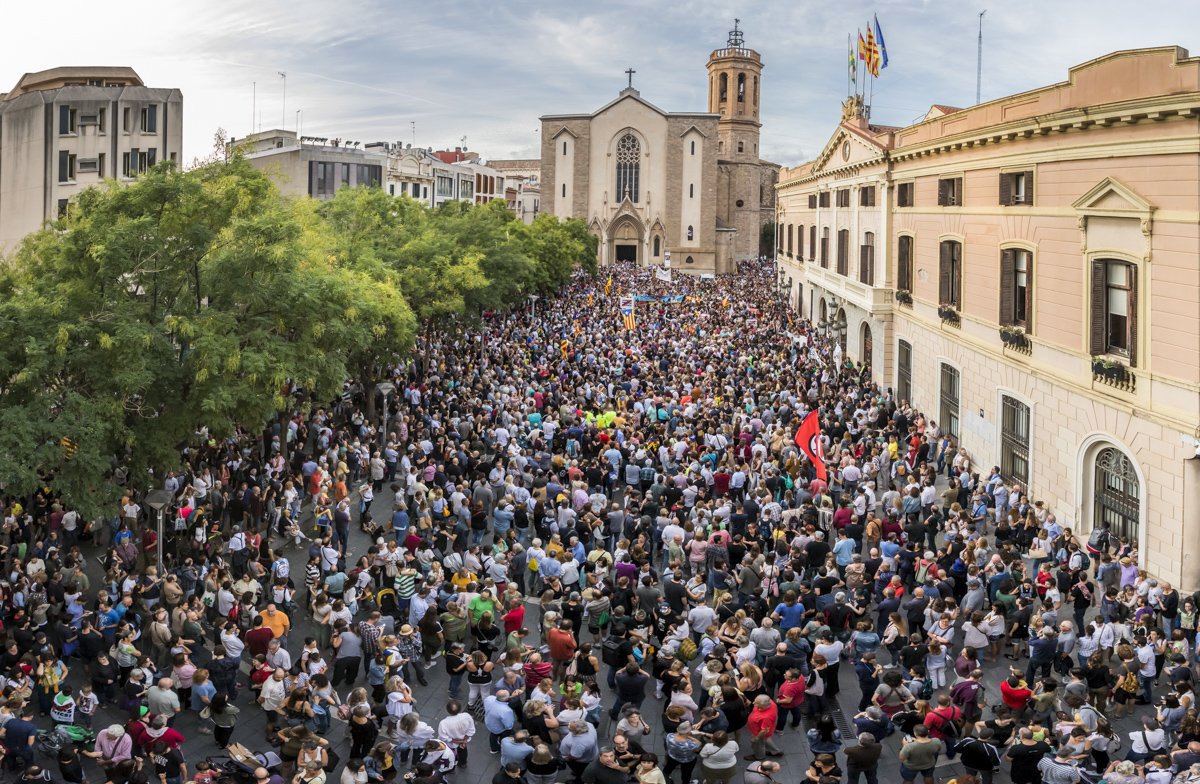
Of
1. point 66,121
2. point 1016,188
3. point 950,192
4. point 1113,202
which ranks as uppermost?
point 66,121

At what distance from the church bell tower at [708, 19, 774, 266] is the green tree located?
314 feet

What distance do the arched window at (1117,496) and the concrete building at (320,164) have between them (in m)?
45.8

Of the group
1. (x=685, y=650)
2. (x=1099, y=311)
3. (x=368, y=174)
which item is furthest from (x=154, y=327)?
(x=368, y=174)

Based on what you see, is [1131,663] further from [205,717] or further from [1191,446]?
[205,717]

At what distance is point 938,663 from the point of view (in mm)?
13352

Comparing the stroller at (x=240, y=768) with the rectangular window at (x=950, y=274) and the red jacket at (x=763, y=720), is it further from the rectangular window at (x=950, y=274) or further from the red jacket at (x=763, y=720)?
the rectangular window at (x=950, y=274)

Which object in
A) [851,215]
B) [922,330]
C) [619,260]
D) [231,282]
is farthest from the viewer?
[619,260]

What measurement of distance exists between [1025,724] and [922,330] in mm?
20394

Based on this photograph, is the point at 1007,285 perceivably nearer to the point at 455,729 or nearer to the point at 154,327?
the point at 455,729

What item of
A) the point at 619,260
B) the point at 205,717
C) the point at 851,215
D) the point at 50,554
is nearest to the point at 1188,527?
the point at 205,717

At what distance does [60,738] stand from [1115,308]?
57.9 ft

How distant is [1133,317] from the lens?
59.7ft

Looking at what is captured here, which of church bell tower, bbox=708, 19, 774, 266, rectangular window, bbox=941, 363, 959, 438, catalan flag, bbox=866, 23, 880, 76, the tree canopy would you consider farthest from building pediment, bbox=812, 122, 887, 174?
church bell tower, bbox=708, 19, 774, 266

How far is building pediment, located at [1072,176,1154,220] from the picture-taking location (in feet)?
58.1
